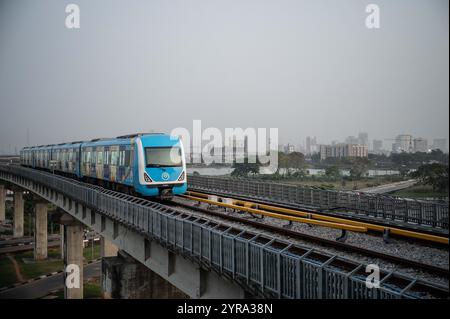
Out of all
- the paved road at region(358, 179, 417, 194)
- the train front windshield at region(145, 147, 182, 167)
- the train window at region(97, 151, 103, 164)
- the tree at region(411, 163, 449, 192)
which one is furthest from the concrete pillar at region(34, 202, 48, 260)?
A: the tree at region(411, 163, 449, 192)

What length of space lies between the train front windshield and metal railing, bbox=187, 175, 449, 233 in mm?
5387

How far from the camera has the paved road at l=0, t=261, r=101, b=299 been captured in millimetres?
37312

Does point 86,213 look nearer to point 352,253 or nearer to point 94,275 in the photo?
point 352,253

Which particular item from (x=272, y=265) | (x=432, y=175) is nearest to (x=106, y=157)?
(x=272, y=265)

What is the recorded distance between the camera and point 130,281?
16.9m

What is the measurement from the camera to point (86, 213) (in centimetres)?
2372

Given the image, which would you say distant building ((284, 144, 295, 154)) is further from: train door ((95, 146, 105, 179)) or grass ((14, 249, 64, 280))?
train door ((95, 146, 105, 179))

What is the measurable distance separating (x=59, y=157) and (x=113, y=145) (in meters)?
18.1

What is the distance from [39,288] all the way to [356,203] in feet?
116

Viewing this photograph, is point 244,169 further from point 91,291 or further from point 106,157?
point 106,157

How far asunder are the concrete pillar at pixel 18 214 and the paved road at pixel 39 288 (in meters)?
24.5

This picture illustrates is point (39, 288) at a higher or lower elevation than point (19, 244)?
higher

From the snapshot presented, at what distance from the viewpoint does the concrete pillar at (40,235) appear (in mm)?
51688
